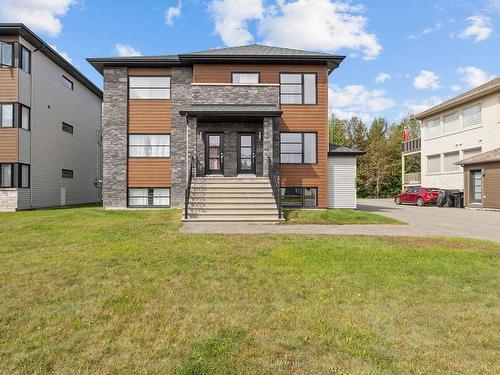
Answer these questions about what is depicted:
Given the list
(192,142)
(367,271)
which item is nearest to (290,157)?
(192,142)

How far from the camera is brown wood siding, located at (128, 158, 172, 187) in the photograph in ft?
55.9

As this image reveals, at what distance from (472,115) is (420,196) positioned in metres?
7.19

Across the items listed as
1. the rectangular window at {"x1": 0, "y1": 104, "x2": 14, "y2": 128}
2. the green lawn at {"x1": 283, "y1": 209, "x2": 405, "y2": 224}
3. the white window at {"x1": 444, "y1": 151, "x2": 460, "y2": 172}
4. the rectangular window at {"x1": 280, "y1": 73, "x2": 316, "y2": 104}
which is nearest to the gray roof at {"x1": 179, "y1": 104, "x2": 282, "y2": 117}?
the rectangular window at {"x1": 280, "y1": 73, "x2": 316, "y2": 104}

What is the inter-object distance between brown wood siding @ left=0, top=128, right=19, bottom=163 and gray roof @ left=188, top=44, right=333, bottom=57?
10574mm

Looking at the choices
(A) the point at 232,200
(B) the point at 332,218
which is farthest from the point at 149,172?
(B) the point at 332,218

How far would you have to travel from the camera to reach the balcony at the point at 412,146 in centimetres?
3253

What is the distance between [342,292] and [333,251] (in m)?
2.22

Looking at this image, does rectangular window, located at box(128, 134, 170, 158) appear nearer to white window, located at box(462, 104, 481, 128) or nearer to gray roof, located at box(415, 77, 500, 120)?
gray roof, located at box(415, 77, 500, 120)

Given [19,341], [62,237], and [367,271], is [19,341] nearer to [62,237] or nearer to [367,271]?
[367,271]

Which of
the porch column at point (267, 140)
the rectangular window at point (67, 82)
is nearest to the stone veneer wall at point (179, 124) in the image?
the porch column at point (267, 140)

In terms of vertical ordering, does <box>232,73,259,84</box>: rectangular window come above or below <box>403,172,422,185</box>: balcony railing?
above

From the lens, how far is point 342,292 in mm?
4535

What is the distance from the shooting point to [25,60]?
1827 cm

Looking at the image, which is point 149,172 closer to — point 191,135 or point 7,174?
point 191,135
